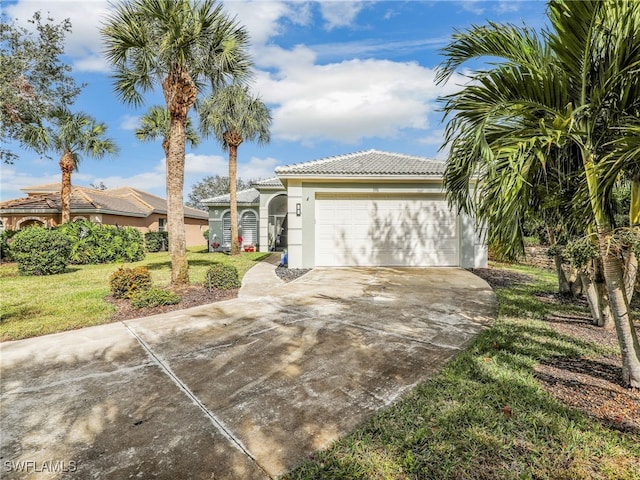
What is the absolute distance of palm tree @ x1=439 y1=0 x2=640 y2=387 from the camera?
8.88 feet

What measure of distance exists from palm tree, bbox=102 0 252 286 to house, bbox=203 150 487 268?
3.63m

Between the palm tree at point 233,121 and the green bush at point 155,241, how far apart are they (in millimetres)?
6502

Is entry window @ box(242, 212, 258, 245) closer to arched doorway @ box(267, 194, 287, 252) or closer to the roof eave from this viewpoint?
arched doorway @ box(267, 194, 287, 252)

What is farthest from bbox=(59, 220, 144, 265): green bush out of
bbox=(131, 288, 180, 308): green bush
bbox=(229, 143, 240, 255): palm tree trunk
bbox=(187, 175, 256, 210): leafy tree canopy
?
bbox=(187, 175, 256, 210): leafy tree canopy

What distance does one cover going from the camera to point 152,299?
20.7 ft

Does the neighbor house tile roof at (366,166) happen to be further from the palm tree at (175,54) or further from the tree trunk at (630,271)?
the tree trunk at (630,271)

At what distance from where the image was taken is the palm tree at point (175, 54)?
7.13 metres

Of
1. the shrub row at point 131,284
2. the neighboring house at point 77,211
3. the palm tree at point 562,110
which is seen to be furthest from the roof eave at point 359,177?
the neighboring house at point 77,211

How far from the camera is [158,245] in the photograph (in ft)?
67.3

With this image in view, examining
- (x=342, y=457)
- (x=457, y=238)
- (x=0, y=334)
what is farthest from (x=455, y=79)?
(x=457, y=238)

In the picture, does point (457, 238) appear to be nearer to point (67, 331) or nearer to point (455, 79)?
point (455, 79)

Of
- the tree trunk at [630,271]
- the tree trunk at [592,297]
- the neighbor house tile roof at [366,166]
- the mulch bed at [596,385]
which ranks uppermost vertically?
the neighbor house tile roof at [366,166]

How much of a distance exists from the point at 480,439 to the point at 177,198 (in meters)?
7.62

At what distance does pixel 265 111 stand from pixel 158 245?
11.1 meters
